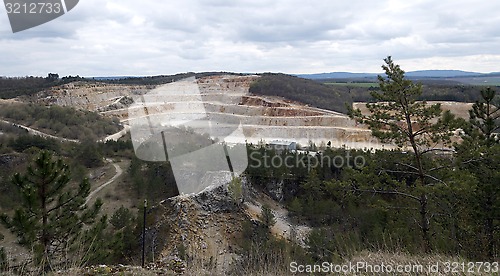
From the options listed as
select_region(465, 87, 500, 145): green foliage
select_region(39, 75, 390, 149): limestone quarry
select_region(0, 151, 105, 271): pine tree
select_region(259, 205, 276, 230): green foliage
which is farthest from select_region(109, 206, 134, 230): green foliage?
select_region(39, 75, 390, 149): limestone quarry

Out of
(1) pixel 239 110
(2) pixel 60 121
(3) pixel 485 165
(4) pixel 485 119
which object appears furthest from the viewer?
(1) pixel 239 110

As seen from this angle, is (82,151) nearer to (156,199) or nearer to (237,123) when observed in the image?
(156,199)

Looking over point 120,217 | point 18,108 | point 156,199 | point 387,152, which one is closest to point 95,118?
point 18,108

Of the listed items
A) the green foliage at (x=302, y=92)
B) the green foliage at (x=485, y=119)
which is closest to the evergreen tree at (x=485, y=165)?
the green foliage at (x=485, y=119)

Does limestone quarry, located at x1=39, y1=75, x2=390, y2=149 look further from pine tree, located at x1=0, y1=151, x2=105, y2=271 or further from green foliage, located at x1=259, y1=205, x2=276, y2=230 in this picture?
pine tree, located at x1=0, y1=151, x2=105, y2=271

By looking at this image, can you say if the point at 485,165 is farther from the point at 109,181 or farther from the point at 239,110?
the point at 239,110

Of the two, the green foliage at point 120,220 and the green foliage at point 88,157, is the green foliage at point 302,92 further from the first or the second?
the green foliage at point 120,220

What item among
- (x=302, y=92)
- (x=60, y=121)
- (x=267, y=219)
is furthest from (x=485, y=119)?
(x=302, y=92)
